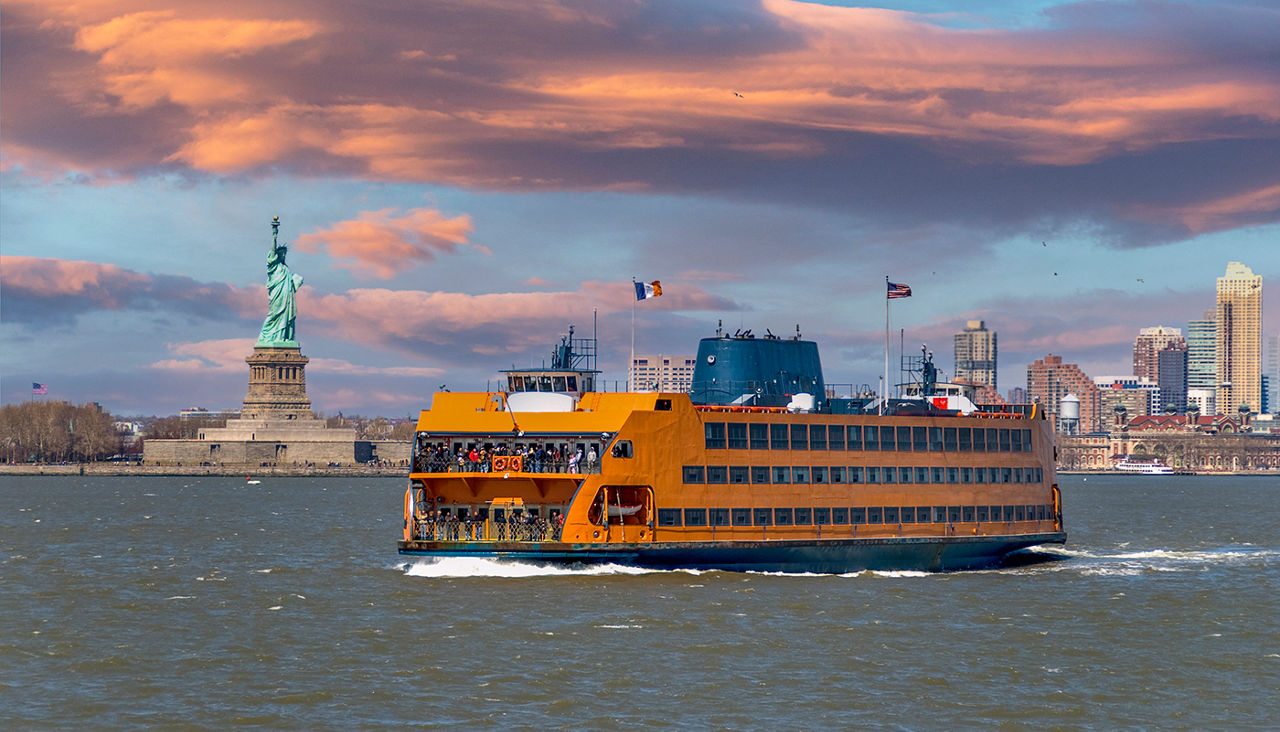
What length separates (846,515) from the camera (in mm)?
56656

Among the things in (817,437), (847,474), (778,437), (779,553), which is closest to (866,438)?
(847,474)

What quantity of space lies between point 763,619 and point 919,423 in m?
16.9

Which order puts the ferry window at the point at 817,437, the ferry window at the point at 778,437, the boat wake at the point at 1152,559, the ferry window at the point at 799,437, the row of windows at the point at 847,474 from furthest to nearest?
the boat wake at the point at 1152,559
the ferry window at the point at 817,437
the ferry window at the point at 799,437
the ferry window at the point at 778,437
the row of windows at the point at 847,474

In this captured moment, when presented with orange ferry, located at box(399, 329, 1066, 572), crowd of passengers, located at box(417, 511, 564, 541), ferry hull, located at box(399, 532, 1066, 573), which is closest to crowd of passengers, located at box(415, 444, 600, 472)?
orange ferry, located at box(399, 329, 1066, 572)

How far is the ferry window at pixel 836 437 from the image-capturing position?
186ft

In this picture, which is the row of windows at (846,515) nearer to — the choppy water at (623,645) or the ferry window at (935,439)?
the choppy water at (623,645)

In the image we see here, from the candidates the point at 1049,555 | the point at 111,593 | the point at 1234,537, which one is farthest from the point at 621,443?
the point at 1234,537

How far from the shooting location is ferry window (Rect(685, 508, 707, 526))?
52625 mm

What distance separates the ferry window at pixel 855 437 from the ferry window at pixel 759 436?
3921mm

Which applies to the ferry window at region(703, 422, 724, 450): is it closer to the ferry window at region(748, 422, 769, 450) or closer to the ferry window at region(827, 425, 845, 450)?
the ferry window at region(748, 422, 769, 450)

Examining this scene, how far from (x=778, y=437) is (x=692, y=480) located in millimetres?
4318

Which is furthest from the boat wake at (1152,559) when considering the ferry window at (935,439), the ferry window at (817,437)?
the ferry window at (817,437)

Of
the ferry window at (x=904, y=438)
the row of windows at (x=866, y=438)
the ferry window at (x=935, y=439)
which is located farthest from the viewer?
the ferry window at (x=935, y=439)

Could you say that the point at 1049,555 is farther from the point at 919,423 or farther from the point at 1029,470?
the point at 919,423
